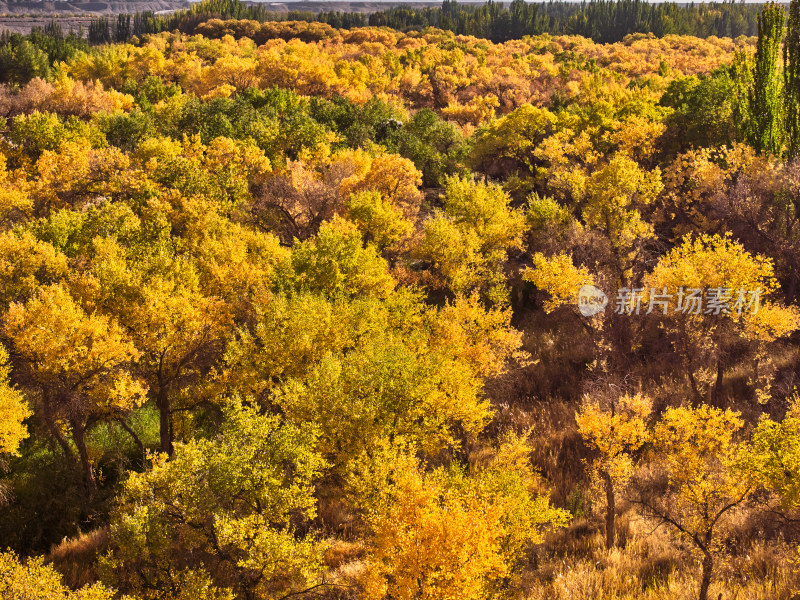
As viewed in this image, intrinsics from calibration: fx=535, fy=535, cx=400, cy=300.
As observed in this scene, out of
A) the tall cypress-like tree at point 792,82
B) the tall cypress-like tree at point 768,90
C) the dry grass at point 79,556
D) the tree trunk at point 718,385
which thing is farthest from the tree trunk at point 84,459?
the tall cypress-like tree at point 792,82

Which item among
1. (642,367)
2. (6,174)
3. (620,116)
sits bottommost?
(642,367)

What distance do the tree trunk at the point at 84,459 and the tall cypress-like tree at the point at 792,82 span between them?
51.7 m

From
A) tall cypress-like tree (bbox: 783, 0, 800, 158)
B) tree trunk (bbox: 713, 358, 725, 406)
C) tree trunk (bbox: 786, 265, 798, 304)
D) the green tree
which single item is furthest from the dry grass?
tall cypress-like tree (bbox: 783, 0, 800, 158)

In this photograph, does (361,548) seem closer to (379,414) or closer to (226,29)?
(379,414)

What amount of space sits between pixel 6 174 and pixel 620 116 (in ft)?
204

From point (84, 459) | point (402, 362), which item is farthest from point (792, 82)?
point (84, 459)

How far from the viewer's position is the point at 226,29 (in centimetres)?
15362

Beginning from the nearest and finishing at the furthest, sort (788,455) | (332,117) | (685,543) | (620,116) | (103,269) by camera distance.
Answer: (788,455) < (685,543) < (103,269) < (620,116) < (332,117)

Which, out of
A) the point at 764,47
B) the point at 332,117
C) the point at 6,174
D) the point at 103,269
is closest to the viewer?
the point at 103,269

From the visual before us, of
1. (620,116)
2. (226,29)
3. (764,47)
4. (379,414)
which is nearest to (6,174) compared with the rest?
(379,414)

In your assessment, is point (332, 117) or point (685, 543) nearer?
point (685, 543)

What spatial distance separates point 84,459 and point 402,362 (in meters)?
18.8

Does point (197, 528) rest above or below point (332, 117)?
below

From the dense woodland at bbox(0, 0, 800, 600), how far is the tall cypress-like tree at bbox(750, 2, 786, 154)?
18 cm
